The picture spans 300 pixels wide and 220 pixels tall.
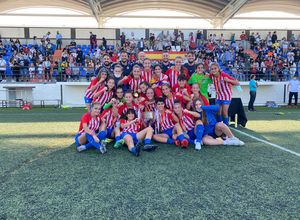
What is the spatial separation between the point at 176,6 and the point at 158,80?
2080cm

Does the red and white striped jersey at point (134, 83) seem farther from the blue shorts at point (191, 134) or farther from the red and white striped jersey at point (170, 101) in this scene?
the blue shorts at point (191, 134)

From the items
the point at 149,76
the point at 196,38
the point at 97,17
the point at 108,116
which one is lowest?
the point at 108,116

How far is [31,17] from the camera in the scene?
2522cm

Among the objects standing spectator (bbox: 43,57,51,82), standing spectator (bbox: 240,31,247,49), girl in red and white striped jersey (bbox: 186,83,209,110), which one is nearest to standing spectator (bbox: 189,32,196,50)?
standing spectator (bbox: 240,31,247,49)

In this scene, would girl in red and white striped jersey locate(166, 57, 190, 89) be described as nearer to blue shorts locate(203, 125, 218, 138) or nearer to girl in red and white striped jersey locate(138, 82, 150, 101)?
girl in red and white striped jersey locate(138, 82, 150, 101)

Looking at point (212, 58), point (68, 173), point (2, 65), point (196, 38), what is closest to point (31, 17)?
point (2, 65)

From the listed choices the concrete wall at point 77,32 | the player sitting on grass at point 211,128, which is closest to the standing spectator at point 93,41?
the concrete wall at point 77,32

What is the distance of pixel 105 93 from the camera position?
546 cm

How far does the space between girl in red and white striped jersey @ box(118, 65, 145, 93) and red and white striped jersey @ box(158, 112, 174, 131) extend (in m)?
0.76

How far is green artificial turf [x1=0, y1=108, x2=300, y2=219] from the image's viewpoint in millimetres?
2482

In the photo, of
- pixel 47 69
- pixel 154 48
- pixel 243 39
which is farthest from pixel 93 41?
pixel 243 39

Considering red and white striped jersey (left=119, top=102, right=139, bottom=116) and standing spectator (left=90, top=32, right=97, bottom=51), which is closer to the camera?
red and white striped jersey (left=119, top=102, right=139, bottom=116)

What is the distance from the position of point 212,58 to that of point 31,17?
17.0m

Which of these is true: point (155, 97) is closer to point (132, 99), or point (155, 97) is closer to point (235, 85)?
point (132, 99)
